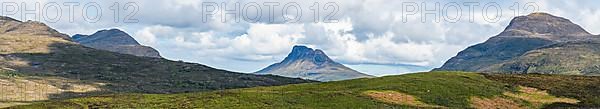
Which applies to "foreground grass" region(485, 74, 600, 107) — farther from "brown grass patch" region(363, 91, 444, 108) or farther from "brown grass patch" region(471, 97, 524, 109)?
"brown grass patch" region(363, 91, 444, 108)

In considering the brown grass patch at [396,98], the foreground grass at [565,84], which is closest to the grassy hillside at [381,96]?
the brown grass patch at [396,98]

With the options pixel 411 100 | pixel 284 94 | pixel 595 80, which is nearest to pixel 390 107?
pixel 411 100

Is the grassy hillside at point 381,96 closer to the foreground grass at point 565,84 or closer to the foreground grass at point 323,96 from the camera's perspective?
the foreground grass at point 323,96

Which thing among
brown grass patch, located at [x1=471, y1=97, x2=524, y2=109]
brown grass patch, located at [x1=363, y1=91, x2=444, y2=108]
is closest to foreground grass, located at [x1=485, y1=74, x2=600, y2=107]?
brown grass patch, located at [x1=471, y1=97, x2=524, y2=109]

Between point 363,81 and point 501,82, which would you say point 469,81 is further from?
point 363,81

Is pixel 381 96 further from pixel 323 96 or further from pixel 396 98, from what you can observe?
pixel 323 96

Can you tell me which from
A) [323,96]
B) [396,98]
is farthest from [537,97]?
[323,96]

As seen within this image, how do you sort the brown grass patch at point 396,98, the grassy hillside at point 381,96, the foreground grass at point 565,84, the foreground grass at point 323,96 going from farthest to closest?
A: the foreground grass at point 565,84 < the brown grass patch at point 396,98 < the grassy hillside at point 381,96 < the foreground grass at point 323,96

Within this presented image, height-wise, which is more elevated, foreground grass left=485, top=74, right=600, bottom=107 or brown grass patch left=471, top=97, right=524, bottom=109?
foreground grass left=485, top=74, right=600, bottom=107
